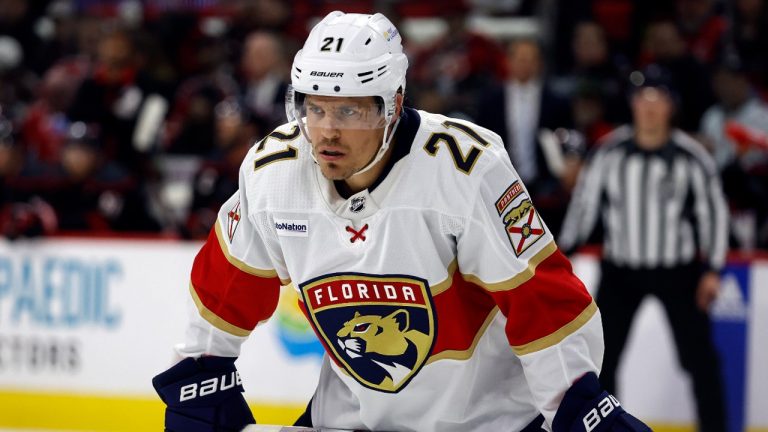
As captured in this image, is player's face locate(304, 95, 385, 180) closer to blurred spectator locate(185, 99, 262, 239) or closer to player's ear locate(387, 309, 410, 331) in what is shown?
player's ear locate(387, 309, 410, 331)

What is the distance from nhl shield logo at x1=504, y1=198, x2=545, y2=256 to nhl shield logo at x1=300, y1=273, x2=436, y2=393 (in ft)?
0.66

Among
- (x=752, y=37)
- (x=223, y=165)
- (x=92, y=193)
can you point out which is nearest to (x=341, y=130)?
(x=223, y=165)

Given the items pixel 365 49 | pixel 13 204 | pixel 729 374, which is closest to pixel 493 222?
pixel 365 49

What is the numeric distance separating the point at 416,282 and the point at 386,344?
0.55 ft

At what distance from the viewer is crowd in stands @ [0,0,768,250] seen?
21.0 feet

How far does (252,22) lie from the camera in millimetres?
7992

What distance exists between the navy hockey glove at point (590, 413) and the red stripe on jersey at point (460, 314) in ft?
0.85

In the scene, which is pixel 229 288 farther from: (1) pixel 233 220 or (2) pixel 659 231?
(2) pixel 659 231

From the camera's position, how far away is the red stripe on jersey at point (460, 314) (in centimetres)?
242

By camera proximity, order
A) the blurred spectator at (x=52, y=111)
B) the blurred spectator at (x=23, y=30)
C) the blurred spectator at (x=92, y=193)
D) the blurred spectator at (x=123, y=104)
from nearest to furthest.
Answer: the blurred spectator at (x=92, y=193), the blurred spectator at (x=123, y=104), the blurred spectator at (x=52, y=111), the blurred spectator at (x=23, y=30)

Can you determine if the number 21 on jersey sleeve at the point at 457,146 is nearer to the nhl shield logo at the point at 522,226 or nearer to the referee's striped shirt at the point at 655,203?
the nhl shield logo at the point at 522,226

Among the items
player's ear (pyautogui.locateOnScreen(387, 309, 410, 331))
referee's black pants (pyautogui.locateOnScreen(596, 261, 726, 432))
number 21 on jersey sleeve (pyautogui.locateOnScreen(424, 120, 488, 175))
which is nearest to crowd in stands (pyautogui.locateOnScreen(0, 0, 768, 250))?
referee's black pants (pyautogui.locateOnScreen(596, 261, 726, 432))

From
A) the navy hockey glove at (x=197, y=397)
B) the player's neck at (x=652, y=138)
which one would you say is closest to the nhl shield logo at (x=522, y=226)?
the navy hockey glove at (x=197, y=397)

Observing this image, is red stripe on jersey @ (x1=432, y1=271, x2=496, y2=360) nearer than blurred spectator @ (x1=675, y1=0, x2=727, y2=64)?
Yes
